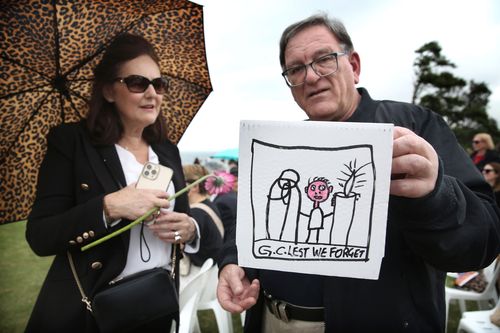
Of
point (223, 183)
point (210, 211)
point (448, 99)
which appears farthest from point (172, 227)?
point (448, 99)

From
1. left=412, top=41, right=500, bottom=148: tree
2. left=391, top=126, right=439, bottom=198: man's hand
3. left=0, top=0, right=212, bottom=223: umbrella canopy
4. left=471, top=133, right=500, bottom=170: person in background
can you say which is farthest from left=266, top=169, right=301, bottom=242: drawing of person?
left=412, top=41, right=500, bottom=148: tree

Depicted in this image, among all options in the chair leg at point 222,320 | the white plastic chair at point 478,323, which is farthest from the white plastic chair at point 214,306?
the white plastic chair at point 478,323

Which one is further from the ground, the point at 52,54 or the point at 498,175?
the point at 52,54

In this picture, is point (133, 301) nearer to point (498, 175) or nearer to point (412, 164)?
point (412, 164)

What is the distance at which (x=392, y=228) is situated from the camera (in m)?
1.01

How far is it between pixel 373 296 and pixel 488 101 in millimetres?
35894

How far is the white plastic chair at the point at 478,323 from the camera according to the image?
2.08m

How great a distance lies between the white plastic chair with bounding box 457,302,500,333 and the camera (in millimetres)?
2084

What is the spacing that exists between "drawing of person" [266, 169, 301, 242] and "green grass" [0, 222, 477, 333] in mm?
2801

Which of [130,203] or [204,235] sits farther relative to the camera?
[204,235]

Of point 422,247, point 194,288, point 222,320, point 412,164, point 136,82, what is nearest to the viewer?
point 412,164

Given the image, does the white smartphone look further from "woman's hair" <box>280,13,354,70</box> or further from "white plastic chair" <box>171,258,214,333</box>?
"white plastic chair" <box>171,258,214,333</box>

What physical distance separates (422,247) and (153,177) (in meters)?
0.98

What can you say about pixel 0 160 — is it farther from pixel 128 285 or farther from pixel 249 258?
pixel 249 258
